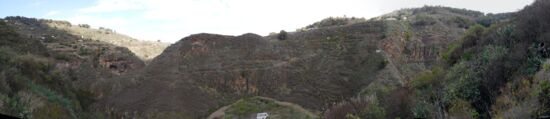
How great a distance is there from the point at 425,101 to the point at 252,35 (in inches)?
1393

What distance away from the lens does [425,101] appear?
26734 mm

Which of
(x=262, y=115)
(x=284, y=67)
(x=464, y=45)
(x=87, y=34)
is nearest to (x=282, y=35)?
(x=284, y=67)

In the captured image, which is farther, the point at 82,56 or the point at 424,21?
the point at 424,21

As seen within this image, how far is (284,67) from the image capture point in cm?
5525

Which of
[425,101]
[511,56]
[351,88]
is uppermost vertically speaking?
[511,56]

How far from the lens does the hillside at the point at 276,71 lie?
26.8 m

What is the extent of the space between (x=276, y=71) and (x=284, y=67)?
1.18m

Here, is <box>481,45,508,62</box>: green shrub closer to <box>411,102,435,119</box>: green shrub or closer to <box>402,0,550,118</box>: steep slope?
<box>402,0,550,118</box>: steep slope

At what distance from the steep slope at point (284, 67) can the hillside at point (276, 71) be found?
10cm

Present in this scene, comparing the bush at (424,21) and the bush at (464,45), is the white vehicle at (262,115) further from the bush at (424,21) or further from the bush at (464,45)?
the bush at (424,21)

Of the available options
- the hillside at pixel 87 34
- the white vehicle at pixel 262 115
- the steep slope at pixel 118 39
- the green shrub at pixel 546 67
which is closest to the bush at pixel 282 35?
the hillside at pixel 87 34

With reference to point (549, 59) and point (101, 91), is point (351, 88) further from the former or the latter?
point (549, 59)

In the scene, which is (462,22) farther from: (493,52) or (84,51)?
(493,52)

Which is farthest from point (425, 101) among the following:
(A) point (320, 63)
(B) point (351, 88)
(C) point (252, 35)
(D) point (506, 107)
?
(C) point (252, 35)
